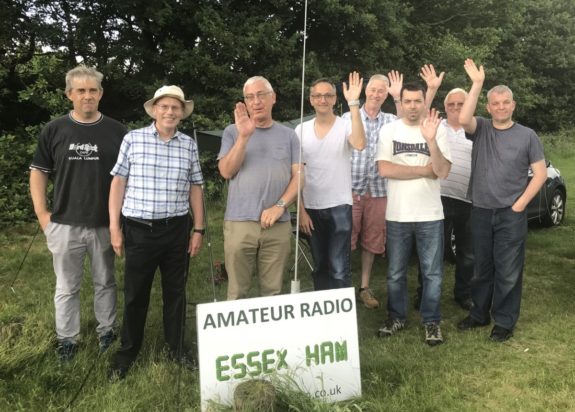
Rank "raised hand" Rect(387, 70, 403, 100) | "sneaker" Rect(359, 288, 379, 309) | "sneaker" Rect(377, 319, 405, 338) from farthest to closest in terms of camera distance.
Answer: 1. "sneaker" Rect(359, 288, 379, 309)
2. "raised hand" Rect(387, 70, 403, 100)
3. "sneaker" Rect(377, 319, 405, 338)

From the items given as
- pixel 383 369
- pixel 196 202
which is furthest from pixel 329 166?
pixel 383 369

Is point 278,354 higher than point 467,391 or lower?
higher

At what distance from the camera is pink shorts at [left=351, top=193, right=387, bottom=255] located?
15.1ft

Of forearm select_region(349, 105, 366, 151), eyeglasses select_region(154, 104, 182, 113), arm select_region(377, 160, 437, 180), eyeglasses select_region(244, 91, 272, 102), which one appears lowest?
arm select_region(377, 160, 437, 180)

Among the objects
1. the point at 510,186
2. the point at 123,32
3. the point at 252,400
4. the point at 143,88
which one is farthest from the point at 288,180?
the point at 123,32

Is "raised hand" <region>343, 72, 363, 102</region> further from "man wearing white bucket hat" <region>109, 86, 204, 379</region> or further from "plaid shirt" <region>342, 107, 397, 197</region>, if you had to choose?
"man wearing white bucket hat" <region>109, 86, 204, 379</region>

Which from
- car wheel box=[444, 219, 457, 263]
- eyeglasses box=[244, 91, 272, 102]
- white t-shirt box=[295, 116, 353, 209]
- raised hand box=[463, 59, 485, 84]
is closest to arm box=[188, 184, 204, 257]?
eyeglasses box=[244, 91, 272, 102]

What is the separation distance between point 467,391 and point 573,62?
27505 mm

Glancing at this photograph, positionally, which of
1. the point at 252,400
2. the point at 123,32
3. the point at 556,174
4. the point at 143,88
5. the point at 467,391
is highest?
the point at 123,32

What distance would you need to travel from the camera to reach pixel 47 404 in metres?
2.92

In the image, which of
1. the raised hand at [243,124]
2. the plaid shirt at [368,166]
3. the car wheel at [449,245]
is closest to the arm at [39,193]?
the raised hand at [243,124]

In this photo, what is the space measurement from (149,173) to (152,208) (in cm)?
22

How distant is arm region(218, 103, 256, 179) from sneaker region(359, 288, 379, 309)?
→ 7.23ft

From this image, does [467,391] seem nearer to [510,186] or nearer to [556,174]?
[510,186]
